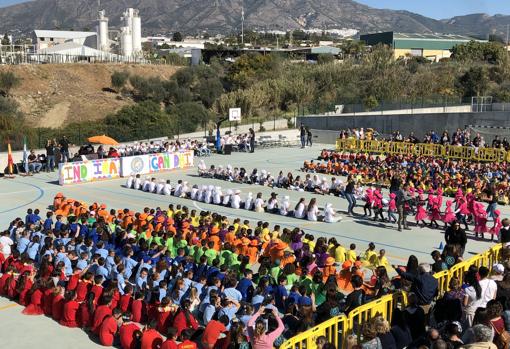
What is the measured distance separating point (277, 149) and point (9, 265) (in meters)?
27.8

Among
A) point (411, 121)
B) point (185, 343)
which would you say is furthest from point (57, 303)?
Result: point (411, 121)

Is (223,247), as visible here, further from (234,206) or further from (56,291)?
(234,206)

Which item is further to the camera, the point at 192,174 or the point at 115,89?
the point at 115,89

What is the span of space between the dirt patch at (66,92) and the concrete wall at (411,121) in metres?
37.2

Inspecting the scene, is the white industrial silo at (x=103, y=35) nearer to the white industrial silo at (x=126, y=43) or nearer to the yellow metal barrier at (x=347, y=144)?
the white industrial silo at (x=126, y=43)

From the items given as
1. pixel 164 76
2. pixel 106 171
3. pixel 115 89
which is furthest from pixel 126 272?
pixel 164 76

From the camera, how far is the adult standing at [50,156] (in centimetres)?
3069

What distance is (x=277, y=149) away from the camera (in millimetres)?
40406

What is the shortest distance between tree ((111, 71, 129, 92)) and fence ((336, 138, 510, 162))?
5335cm

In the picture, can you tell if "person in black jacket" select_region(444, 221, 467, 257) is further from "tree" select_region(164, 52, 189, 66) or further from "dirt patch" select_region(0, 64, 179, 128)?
"tree" select_region(164, 52, 189, 66)

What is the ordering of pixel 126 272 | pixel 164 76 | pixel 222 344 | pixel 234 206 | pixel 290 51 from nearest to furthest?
pixel 222 344
pixel 126 272
pixel 234 206
pixel 164 76
pixel 290 51

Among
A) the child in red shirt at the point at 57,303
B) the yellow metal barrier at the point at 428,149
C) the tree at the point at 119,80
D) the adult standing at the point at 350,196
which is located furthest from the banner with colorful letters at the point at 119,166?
the tree at the point at 119,80

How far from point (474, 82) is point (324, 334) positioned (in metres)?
67.5

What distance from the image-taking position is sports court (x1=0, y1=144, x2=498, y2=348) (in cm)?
1148
